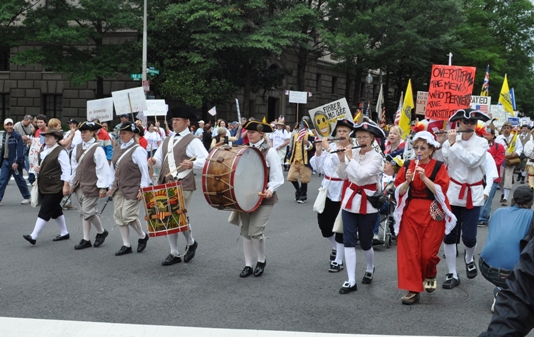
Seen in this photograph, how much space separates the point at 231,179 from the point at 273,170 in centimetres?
74

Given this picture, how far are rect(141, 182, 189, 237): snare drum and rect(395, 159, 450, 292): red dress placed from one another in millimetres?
2701

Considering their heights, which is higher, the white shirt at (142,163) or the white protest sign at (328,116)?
the white protest sign at (328,116)

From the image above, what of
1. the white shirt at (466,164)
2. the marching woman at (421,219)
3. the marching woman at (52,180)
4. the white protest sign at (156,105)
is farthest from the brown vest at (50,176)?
the white protest sign at (156,105)

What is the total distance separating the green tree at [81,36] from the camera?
29719 millimetres

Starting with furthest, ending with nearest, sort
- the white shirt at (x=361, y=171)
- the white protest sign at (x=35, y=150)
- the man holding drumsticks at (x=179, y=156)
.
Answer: the white protest sign at (x=35, y=150)
the man holding drumsticks at (x=179, y=156)
the white shirt at (x=361, y=171)

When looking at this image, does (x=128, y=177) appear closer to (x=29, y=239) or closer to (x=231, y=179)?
(x=29, y=239)

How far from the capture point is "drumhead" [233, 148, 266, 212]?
23.2ft

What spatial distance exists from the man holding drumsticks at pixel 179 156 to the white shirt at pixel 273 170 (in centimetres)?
78

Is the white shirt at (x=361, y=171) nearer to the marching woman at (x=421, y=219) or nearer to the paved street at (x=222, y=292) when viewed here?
the marching woman at (x=421, y=219)

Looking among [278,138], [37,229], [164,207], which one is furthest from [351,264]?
[278,138]

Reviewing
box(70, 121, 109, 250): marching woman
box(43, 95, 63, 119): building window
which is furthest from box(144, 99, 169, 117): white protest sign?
box(43, 95, 63, 119): building window

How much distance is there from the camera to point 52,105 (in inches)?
1407

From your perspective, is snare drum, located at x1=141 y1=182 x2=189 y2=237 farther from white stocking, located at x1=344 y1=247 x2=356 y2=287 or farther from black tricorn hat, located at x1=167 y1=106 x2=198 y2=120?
white stocking, located at x1=344 y1=247 x2=356 y2=287

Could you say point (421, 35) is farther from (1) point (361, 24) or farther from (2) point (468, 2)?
(2) point (468, 2)
